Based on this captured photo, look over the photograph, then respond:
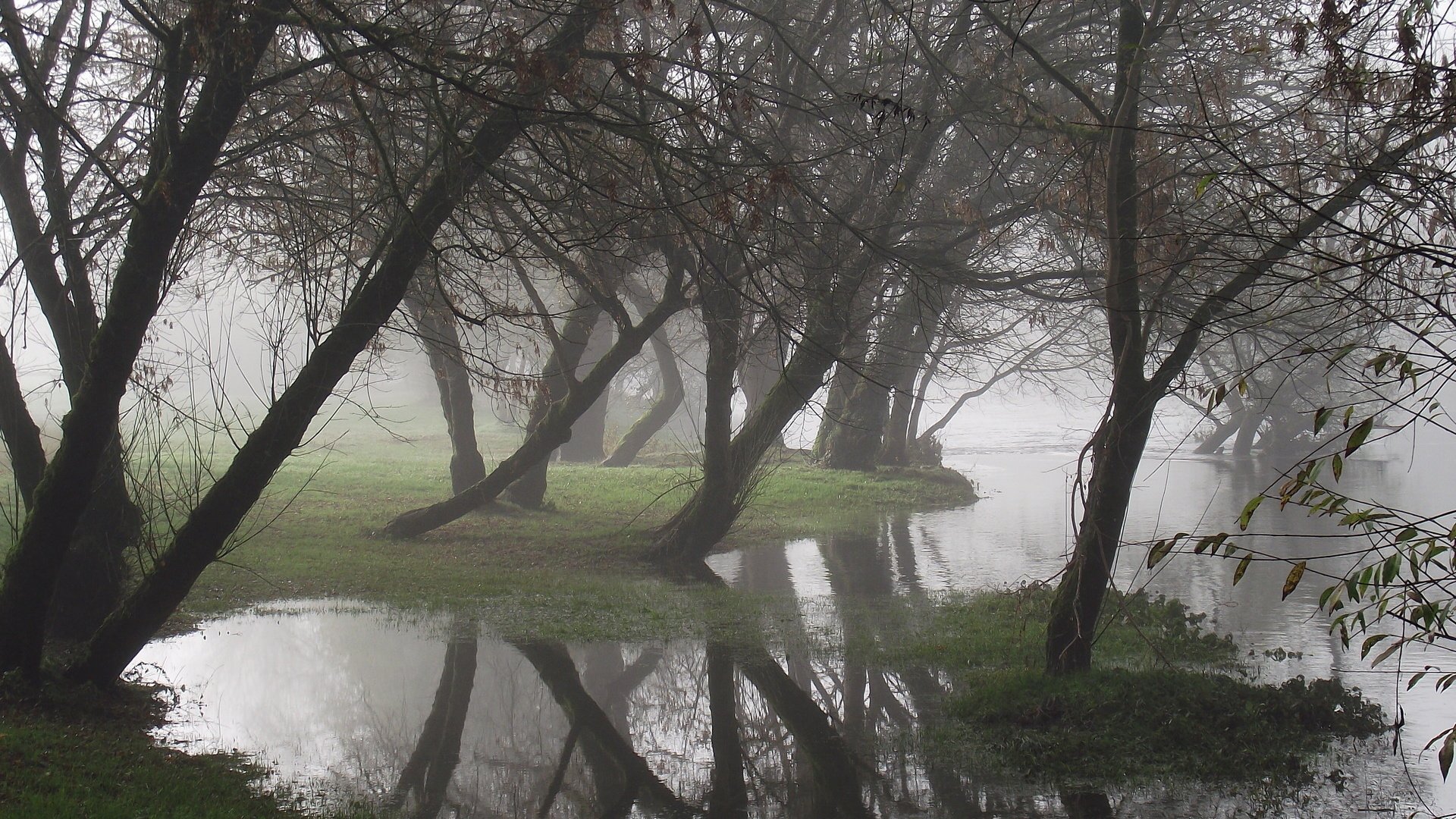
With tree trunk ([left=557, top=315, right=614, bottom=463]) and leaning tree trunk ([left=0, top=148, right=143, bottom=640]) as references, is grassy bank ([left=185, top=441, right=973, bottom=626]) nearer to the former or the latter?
leaning tree trunk ([left=0, top=148, right=143, bottom=640])

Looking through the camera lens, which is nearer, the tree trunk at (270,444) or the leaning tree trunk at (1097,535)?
the tree trunk at (270,444)

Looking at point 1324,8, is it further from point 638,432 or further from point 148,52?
point 638,432

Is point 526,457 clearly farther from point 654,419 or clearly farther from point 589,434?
point 589,434

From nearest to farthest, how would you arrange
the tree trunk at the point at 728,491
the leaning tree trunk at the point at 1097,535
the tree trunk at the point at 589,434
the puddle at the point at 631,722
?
the puddle at the point at 631,722 < the leaning tree trunk at the point at 1097,535 < the tree trunk at the point at 728,491 < the tree trunk at the point at 589,434

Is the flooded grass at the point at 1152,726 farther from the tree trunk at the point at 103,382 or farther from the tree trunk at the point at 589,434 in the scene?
the tree trunk at the point at 589,434

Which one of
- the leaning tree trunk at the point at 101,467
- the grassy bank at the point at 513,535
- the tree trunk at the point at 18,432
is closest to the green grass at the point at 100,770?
the leaning tree trunk at the point at 101,467

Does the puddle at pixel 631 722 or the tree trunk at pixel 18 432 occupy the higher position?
the tree trunk at pixel 18 432

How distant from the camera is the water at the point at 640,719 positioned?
21.0ft

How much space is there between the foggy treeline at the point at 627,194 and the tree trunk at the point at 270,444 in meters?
0.02

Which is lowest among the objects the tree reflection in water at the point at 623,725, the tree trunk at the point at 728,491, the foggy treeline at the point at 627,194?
the tree reflection in water at the point at 623,725

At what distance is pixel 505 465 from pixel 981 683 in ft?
33.7

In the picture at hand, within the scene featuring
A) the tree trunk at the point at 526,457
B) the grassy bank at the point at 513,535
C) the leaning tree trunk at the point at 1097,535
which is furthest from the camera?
the tree trunk at the point at 526,457

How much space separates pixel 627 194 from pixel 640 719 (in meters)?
3.98

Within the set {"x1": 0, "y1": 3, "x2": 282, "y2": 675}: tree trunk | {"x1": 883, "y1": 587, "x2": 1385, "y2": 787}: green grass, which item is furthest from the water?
{"x1": 0, "y1": 3, "x2": 282, "y2": 675}: tree trunk
